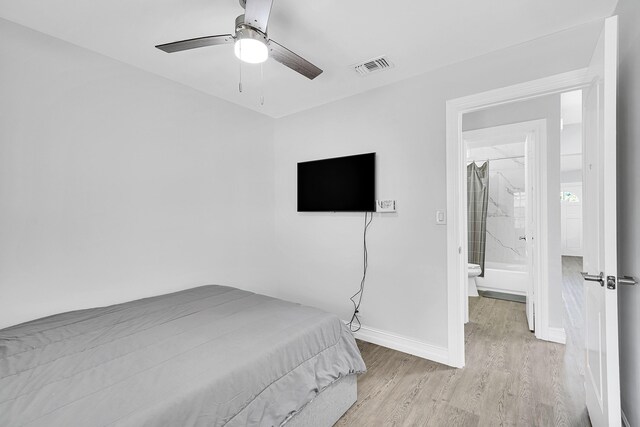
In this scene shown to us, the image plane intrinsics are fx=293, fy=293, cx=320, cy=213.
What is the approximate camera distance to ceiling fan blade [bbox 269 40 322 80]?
1.70 m

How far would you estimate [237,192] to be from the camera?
10.7ft

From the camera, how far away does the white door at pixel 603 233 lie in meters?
1.26

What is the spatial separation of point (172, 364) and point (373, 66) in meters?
2.46

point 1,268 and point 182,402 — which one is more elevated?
point 1,268

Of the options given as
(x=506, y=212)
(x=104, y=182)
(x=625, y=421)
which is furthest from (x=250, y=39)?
(x=506, y=212)

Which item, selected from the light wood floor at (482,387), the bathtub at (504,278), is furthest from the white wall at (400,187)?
the bathtub at (504,278)

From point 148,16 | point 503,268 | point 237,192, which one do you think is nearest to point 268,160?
point 237,192

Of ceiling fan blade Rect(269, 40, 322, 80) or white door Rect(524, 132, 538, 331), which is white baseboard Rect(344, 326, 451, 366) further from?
ceiling fan blade Rect(269, 40, 322, 80)

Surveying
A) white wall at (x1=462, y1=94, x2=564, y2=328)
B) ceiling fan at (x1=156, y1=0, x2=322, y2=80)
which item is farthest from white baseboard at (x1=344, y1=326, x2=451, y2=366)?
ceiling fan at (x1=156, y1=0, x2=322, y2=80)

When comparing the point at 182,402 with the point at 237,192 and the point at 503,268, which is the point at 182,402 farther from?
the point at 503,268

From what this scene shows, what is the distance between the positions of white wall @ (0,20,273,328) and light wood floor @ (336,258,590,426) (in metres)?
1.84

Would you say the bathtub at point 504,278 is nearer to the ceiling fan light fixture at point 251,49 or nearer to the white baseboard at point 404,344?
the white baseboard at point 404,344

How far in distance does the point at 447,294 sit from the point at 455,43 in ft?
6.30

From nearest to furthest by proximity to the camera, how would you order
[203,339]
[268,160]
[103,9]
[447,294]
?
[203,339] < [103,9] < [447,294] < [268,160]
